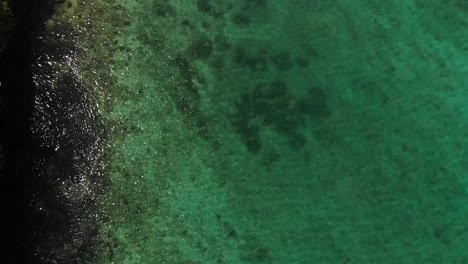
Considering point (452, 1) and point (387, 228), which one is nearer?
point (387, 228)

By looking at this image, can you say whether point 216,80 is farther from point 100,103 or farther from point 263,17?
point 100,103

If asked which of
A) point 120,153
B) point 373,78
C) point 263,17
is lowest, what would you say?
point 373,78

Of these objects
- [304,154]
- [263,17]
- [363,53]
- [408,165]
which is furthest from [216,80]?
[408,165]

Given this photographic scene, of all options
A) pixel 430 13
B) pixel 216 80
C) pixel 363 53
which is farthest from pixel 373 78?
pixel 216 80

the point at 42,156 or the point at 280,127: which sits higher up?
the point at 42,156

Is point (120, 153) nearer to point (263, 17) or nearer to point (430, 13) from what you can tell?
point (263, 17)

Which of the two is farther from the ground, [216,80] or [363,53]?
[216,80]
